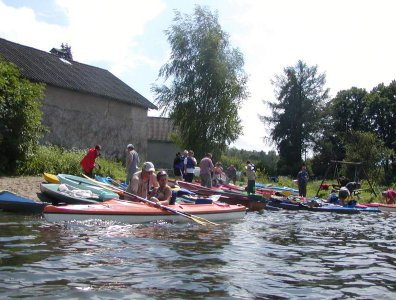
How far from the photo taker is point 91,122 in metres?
27.9

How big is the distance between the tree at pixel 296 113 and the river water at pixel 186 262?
143 feet

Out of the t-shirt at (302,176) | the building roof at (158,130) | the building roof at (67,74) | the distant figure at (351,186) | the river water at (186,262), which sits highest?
the building roof at (67,74)

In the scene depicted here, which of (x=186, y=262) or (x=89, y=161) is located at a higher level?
(x=89, y=161)

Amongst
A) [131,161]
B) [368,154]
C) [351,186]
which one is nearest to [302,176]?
[351,186]

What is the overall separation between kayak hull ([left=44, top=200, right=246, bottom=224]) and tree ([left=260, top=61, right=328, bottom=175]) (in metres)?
41.4

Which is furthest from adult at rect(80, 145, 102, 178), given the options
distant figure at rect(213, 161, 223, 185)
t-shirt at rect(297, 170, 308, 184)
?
t-shirt at rect(297, 170, 308, 184)

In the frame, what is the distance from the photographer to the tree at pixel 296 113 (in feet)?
180

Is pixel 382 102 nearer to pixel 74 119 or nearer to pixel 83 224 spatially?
pixel 74 119

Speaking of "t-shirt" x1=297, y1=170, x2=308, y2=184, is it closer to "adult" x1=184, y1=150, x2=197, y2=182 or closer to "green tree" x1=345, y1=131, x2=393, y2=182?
"adult" x1=184, y1=150, x2=197, y2=182

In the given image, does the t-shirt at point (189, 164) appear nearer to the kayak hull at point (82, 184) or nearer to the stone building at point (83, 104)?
the kayak hull at point (82, 184)

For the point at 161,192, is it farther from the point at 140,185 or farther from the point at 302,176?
the point at 302,176

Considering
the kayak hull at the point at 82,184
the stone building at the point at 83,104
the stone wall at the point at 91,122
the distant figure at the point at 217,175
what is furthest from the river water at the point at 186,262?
the stone building at the point at 83,104

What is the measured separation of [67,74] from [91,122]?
3.19 metres

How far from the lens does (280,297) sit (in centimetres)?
532
